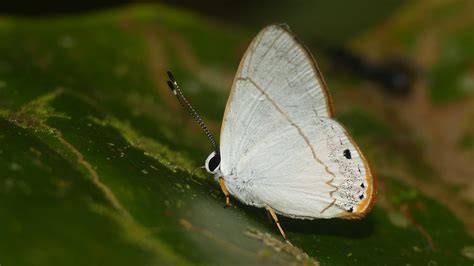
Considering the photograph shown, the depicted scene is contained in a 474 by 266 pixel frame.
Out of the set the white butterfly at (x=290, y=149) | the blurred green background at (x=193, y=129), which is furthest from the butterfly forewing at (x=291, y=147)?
the blurred green background at (x=193, y=129)

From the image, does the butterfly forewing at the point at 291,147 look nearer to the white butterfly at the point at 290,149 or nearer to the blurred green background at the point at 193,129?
the white butterfly at the point at 290,149

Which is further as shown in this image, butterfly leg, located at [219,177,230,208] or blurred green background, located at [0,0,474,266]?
butterfly leg, located at [219,177,230,208]

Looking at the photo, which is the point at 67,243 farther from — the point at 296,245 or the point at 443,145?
the point at 443,145

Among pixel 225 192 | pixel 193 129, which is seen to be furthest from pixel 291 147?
pixel 193 129

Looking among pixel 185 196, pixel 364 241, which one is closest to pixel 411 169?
pixel 364 241

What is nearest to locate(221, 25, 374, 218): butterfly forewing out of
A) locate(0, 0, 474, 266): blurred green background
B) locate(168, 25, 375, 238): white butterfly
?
locate(168, 25, 375, 238): white butterfly

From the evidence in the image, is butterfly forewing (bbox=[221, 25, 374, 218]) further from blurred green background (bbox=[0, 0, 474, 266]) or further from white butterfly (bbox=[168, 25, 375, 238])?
blurred green background (bbox=[0, 0, 474, 266])
